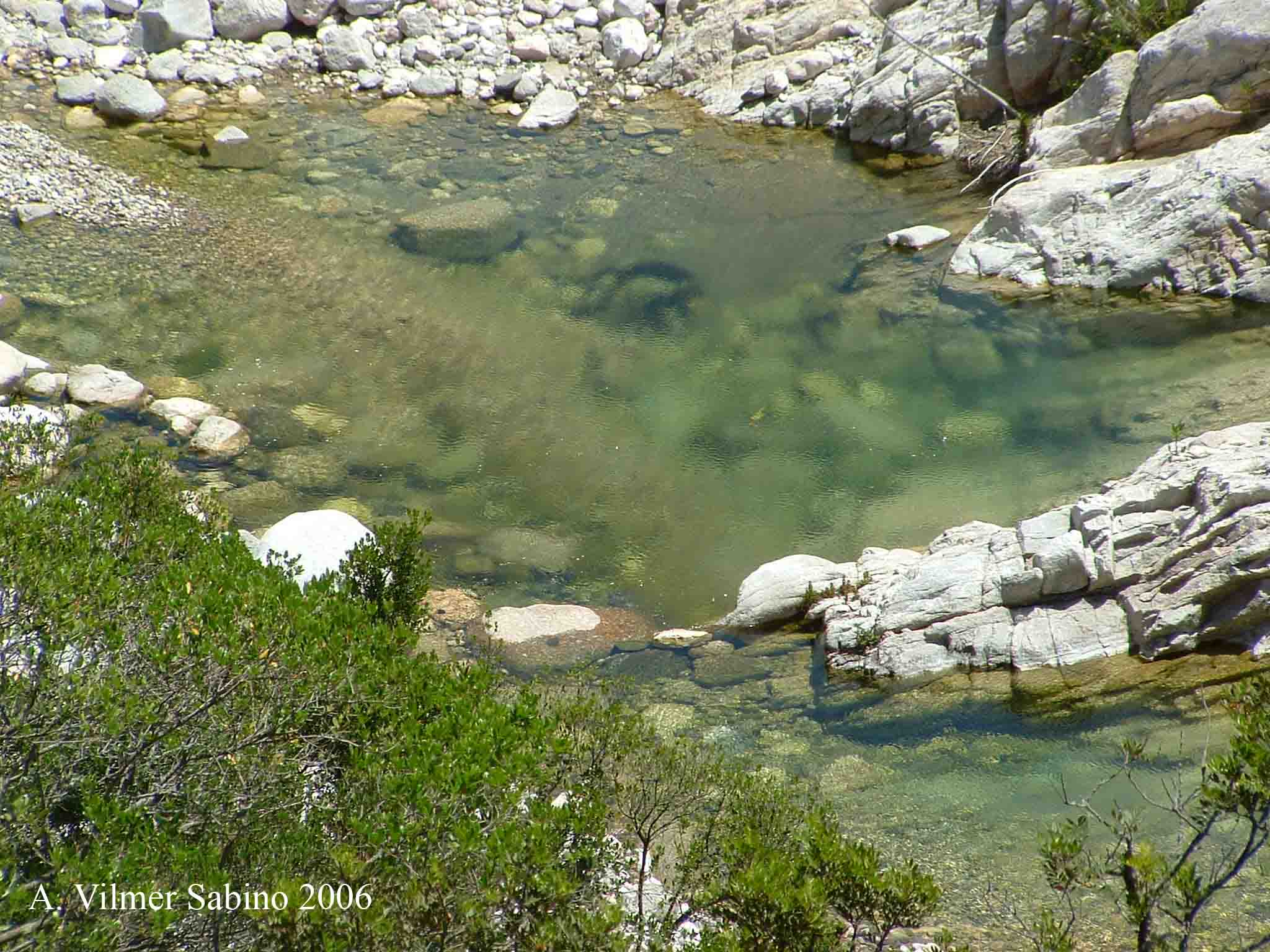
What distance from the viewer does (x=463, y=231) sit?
1903cm

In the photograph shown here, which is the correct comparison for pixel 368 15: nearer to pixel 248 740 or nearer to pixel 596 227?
pixel 596 227

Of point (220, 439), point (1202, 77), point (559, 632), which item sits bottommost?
point (559, 632)

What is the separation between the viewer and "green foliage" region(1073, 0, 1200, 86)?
1859 cm

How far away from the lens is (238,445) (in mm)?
13406

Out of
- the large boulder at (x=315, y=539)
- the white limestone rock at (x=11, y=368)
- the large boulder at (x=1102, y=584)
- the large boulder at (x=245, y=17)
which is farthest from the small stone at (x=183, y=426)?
the large boulder at (x=245, y=17)

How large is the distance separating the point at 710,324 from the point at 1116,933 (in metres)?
11.5

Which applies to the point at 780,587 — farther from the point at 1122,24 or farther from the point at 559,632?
the point at 1122,24

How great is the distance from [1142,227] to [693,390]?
7.58 meters

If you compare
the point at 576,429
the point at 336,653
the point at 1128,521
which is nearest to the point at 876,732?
the point at 1128,521

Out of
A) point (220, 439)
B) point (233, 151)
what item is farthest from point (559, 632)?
point (233, 151)

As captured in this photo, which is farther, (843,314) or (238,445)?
(843,314)

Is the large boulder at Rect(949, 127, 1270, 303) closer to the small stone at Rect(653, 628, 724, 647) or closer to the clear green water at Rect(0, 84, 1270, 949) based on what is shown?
the clear green water at Rect(0, 84, 1270, 949)

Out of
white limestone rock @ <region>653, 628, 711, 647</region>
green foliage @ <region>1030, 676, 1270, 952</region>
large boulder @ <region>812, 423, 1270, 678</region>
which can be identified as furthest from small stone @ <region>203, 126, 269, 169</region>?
green foliage @ <region>1030, 676, 1270, 952</region>

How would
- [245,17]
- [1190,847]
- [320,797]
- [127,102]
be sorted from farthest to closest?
[245,17]
[127,102]
[320,797]
[1190,847]
